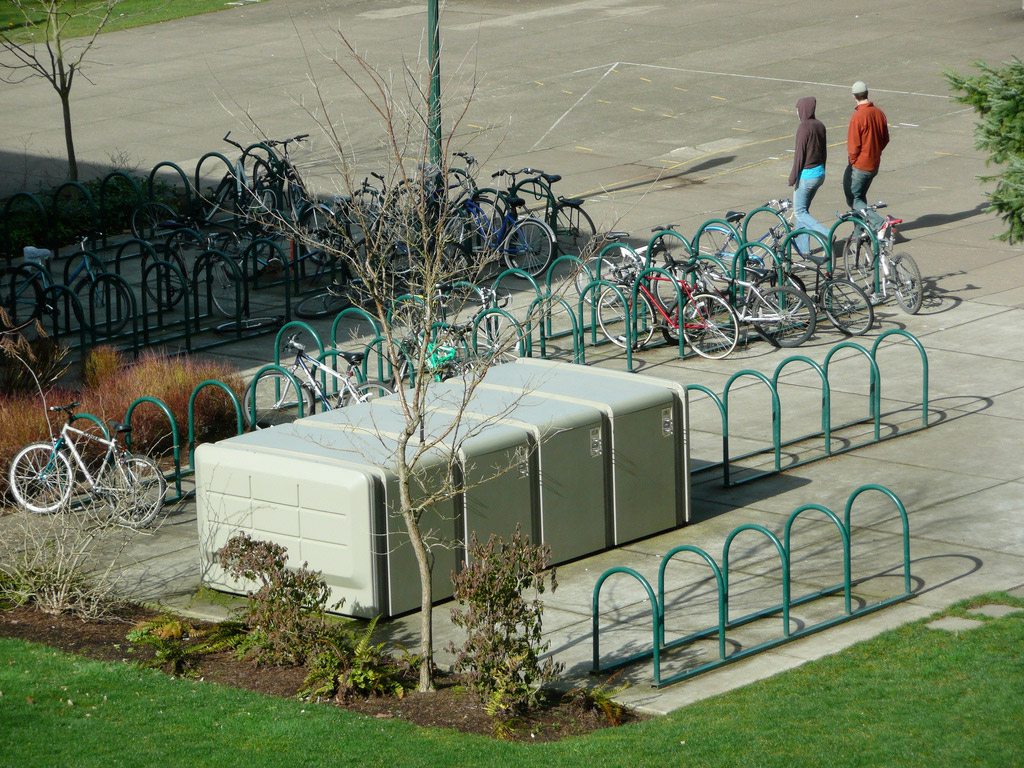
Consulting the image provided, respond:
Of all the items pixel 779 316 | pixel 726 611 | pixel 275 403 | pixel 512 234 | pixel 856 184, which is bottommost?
pixel 726 611

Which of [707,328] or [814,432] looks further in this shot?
[707,328]

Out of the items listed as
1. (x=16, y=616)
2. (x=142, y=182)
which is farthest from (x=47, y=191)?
(x=16, y=616)

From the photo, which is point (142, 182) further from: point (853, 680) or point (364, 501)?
point (853, 680)

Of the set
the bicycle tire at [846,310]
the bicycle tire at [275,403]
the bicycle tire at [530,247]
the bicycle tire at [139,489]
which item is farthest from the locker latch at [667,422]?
the bicycle tire at [530,247]

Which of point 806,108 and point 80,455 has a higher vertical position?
point 806,108

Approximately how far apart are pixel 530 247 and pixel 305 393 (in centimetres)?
557

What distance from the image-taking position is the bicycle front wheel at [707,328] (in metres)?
14.4

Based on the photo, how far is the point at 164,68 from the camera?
3155 centimetres

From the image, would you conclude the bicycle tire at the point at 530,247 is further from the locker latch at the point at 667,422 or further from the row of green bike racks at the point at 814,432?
the locker latch at the point at 667,422

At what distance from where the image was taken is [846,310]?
15.1 meters

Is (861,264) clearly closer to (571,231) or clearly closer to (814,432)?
(571,231)

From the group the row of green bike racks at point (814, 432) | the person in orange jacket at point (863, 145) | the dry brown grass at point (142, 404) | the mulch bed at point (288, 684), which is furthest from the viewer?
the person in orange jacket at point (863, 145)

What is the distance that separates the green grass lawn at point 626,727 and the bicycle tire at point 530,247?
31.9 ft

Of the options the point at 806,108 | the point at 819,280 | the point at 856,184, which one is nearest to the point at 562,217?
the point at 806,108
